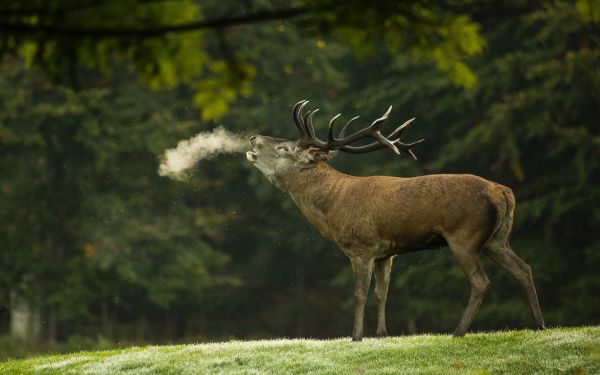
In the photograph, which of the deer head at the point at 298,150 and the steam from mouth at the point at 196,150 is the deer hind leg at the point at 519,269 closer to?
the deer head at the point at 298,150

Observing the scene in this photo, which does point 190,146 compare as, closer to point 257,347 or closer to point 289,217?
point 289,217

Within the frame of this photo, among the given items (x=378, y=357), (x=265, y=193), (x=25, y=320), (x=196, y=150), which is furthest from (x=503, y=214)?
(x=25, y=320)

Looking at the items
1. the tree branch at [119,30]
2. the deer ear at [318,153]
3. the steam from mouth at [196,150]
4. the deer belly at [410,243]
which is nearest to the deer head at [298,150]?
the deer ear at [318,153]

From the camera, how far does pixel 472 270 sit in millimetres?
9914

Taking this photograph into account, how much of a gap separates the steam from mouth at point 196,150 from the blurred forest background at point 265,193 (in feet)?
1.28

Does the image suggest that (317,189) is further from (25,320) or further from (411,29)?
(25,320)

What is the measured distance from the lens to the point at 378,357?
32.3 ft

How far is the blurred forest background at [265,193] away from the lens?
2100 centimetres

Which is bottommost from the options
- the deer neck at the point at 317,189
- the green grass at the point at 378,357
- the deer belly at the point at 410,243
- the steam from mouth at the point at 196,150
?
the green grass at the point at 378,357

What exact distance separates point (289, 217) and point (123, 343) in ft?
20.0

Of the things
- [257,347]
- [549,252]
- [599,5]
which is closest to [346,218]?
[257,347]

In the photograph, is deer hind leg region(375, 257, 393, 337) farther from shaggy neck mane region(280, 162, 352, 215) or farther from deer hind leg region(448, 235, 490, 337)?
deer hind leg region(448, 235, 490, 337)

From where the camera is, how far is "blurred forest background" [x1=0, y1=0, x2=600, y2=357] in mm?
21000

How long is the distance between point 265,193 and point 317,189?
14.9 m
